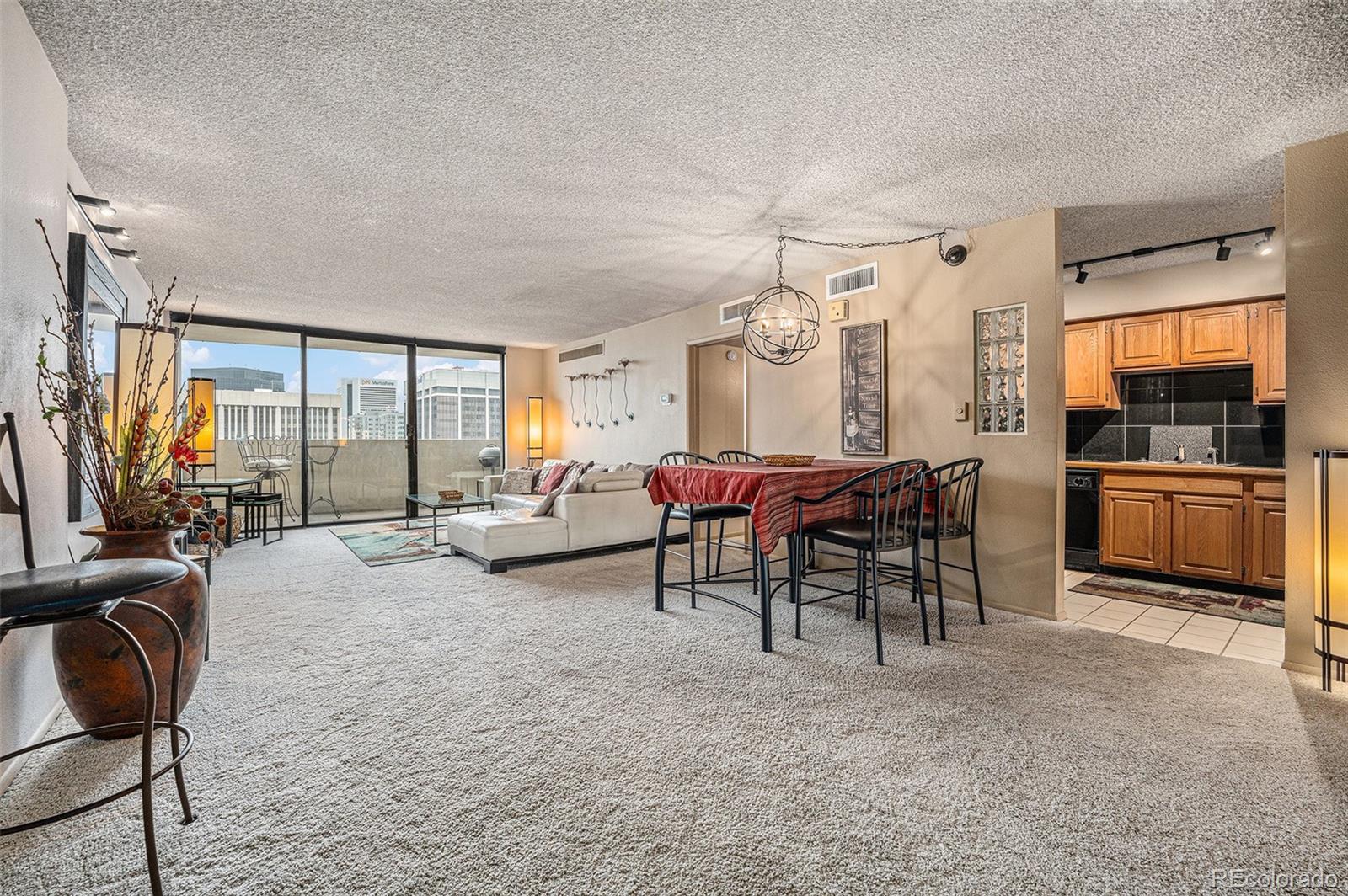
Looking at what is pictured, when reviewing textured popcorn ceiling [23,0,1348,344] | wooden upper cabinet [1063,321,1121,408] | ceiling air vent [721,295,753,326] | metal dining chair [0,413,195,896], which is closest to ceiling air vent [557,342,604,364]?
ceiling air vent [721,295,753,326]

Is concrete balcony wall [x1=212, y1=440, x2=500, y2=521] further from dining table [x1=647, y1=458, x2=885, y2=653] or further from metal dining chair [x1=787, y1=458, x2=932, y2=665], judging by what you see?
metal dining chair [x1=787, y1=458, x2=932, y2=665]

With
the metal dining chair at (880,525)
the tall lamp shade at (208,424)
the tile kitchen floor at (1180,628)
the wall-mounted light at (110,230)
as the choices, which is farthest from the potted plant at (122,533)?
the tile kitchen floor at (1180,628)

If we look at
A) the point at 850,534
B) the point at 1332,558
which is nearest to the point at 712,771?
the point at 850,534

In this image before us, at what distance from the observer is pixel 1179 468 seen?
169 inches

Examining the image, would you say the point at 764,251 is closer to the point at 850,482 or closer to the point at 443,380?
the point at 850,482

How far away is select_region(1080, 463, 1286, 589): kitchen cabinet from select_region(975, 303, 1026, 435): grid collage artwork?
5.56 ft

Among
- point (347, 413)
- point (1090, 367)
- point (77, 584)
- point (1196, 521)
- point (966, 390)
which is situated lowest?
point (1196, 521)

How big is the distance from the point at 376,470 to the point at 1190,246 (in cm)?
856

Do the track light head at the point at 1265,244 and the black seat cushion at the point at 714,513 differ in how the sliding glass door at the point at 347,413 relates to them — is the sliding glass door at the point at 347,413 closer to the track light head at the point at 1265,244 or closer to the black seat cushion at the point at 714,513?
the black seat cushion at the point at 714,513

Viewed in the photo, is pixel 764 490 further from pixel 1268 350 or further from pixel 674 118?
pixel 1268 350

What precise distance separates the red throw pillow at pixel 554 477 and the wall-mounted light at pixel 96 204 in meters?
4.12

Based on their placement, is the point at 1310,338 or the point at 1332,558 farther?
the point at 1310,338

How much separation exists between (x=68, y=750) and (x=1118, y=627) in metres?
4.78

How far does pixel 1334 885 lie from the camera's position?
1362 mm
